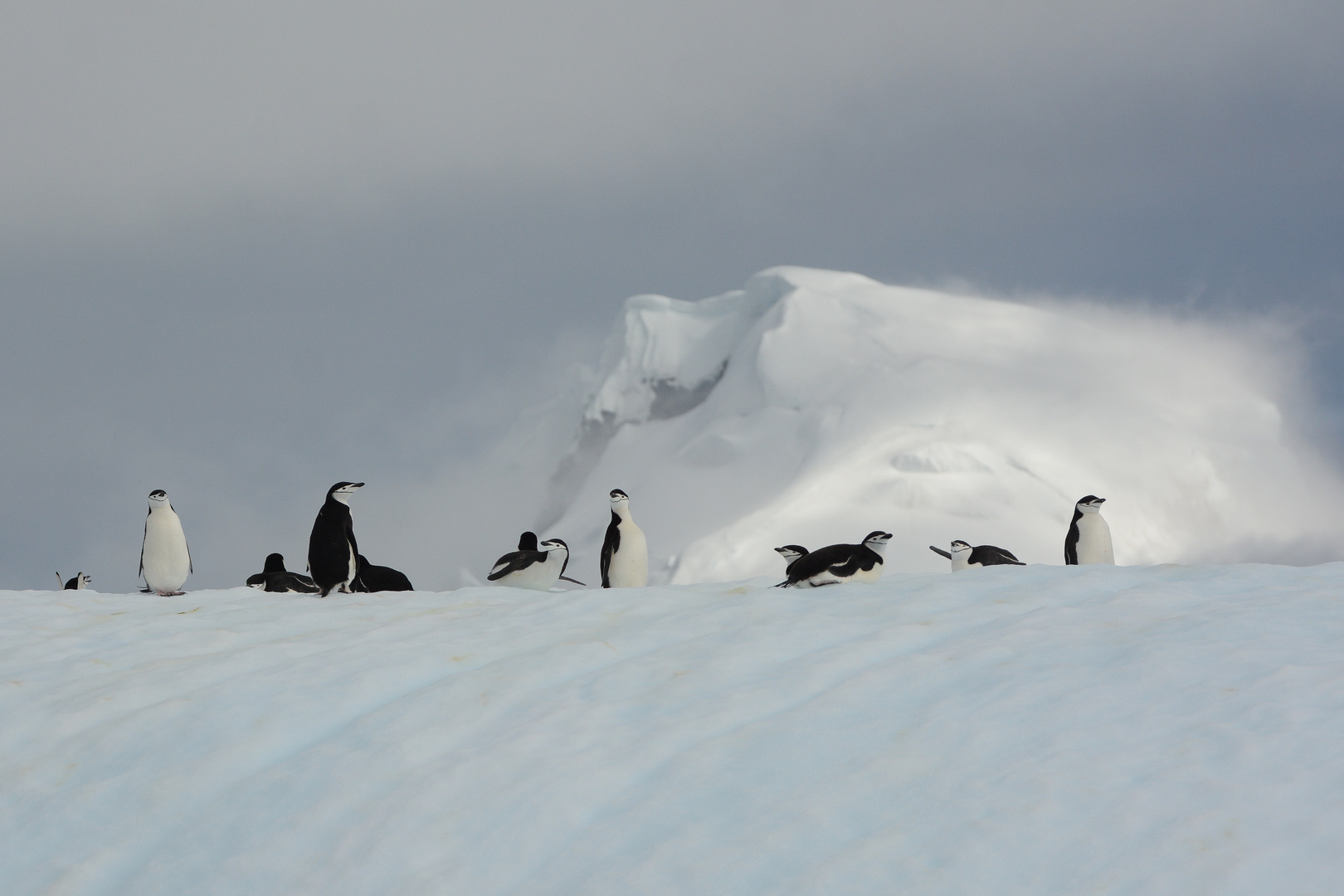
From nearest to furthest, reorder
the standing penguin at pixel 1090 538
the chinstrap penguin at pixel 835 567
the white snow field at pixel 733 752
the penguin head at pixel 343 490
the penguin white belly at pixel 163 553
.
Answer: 1. the white snow field at pixel 733 752
2. the chinstrap penguin at pixel 835 567
3. the penguin head at pixel 343 490
4. the penguin white belly at pixel 163 553
5. the standing penguin at pixel 1090 538

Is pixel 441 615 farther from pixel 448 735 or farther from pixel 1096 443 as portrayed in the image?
pixel 1096 443

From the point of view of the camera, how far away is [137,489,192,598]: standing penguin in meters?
10.6

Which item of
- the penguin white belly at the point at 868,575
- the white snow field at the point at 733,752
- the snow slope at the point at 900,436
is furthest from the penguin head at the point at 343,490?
the snow slope at the point at 900,436

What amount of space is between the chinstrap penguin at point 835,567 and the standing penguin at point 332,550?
4.46 meters

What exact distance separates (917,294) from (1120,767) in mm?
87397

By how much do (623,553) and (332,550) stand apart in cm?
364

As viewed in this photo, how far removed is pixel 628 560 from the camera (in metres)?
12.1

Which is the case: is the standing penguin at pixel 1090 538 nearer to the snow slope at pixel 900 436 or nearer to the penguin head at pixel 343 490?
the penguin head at pixel 343 490

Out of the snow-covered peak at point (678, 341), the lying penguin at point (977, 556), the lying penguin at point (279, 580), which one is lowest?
the lying penguin at point (279, 580)

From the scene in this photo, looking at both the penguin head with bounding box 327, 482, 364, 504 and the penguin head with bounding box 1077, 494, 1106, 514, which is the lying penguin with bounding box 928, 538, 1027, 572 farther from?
the penguin head with bounding box 327, 482, 364, 504

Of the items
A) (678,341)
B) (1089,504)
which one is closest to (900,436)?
(678,341)

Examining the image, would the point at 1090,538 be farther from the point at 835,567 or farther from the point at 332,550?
the point at 332,550

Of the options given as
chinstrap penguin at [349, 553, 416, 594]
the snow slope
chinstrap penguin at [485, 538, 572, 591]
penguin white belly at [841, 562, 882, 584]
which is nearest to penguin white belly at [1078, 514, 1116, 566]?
chinstrap penguin at [485, 538, 572, 591]

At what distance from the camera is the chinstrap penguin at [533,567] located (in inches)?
417
